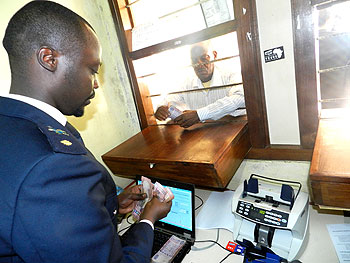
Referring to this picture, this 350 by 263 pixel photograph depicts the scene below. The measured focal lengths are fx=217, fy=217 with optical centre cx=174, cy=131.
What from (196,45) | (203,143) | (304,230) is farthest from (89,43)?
(304,230)

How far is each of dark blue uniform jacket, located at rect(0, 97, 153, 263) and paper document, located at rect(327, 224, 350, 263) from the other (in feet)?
2.84

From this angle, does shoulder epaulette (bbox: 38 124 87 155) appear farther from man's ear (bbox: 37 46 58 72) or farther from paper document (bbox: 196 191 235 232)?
paper document (bbox: 196 191 235 232)

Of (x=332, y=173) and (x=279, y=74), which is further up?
(x=279, y=74)

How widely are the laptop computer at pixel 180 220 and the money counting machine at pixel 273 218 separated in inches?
8.5

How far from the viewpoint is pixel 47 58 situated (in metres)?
0.64

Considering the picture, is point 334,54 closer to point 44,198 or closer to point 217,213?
point 217,213

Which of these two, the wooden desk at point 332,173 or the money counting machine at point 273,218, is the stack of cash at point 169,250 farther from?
the wooden desk at point 332,173

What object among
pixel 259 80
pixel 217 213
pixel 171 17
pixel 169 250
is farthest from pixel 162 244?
pixel 171 17

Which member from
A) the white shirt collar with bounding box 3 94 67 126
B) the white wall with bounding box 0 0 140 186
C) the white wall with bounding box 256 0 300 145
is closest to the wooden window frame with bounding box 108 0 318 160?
the white wall with bounding box 256 0 300 145

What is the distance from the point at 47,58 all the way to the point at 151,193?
0.74m

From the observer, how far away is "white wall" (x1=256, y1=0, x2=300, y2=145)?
98 cm

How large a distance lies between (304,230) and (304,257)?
0.10 metres

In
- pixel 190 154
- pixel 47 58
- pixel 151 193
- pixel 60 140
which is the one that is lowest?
pixel 151 193

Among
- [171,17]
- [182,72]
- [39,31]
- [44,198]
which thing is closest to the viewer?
[44,198]
